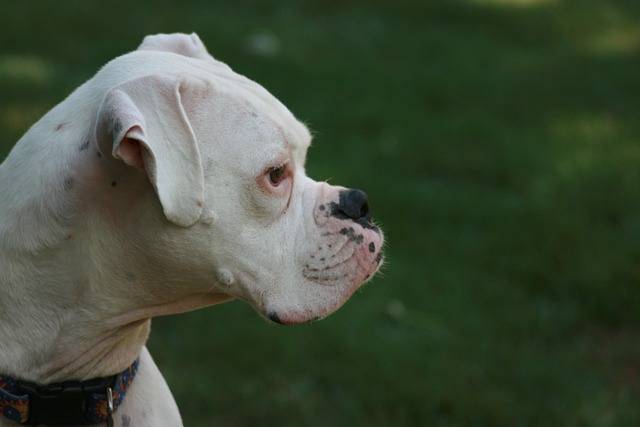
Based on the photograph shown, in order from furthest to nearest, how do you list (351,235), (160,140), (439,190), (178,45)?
(439,190) < (178,45) < (351,235) < (160,140)

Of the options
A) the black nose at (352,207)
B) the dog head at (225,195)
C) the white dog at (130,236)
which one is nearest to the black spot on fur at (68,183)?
the white dog at (130,236)

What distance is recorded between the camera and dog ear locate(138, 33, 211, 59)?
342cm

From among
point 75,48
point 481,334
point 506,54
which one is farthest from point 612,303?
point 75,48

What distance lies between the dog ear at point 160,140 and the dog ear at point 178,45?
0.63 meters

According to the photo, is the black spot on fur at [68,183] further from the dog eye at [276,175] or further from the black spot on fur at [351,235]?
the black spot on fur at [351,235]

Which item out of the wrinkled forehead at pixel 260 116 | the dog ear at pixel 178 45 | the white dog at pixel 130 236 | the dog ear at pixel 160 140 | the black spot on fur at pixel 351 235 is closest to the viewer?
the dog ear at pixel 160 140

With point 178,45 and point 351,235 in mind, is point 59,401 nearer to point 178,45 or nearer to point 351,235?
point 351,235

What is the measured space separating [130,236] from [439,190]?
4.52 metres

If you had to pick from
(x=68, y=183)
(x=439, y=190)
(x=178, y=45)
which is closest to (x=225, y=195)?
(x=68, y=183)

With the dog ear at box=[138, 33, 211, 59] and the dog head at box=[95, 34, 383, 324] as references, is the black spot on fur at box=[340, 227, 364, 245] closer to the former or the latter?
the dog head at box=[95, 34, 383, 324]

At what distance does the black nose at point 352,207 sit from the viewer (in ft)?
10.8

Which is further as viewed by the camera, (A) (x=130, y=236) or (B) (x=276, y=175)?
(B) (x=276, y=175)

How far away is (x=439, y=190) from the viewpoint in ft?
23.8

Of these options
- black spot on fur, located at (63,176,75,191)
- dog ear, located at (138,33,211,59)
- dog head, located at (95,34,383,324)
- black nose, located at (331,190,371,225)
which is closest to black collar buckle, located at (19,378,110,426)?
dog head, located at (95,34,383,324)
